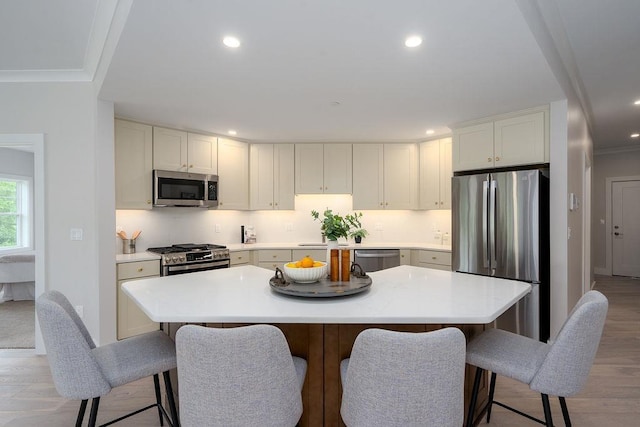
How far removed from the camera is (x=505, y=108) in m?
3.40

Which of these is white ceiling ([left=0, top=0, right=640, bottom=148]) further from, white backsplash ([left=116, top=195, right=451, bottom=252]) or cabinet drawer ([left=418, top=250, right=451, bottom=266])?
cabinet drawer ([left=418, top=250, right=451, bottom=266])

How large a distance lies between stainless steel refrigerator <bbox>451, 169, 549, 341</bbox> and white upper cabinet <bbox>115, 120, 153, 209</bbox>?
345 centimetres

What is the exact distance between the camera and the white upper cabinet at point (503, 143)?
336cm

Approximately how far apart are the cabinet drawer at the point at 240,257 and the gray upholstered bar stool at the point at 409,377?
10.7ft

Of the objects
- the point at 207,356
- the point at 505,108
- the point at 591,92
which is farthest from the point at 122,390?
the point at 591,92

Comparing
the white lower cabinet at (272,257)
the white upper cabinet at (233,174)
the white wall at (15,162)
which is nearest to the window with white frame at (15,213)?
the white wall at (15,162)

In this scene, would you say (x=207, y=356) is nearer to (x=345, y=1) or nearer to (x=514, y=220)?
(x=345, y=1)

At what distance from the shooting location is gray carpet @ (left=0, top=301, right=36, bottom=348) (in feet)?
11.4

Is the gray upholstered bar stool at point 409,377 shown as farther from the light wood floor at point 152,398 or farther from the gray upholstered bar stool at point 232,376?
the light wood floor at point 152,398

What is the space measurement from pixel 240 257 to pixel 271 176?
1.24m

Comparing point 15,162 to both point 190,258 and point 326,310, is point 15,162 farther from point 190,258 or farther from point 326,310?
point 326,310

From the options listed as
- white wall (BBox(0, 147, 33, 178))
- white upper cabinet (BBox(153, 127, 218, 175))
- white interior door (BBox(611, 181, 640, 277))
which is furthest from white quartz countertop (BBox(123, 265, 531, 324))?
white interior door (BBox(611, 181, 640, 277))

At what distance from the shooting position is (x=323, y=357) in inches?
69.9

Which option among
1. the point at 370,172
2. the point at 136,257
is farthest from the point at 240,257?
the point at 370,172
